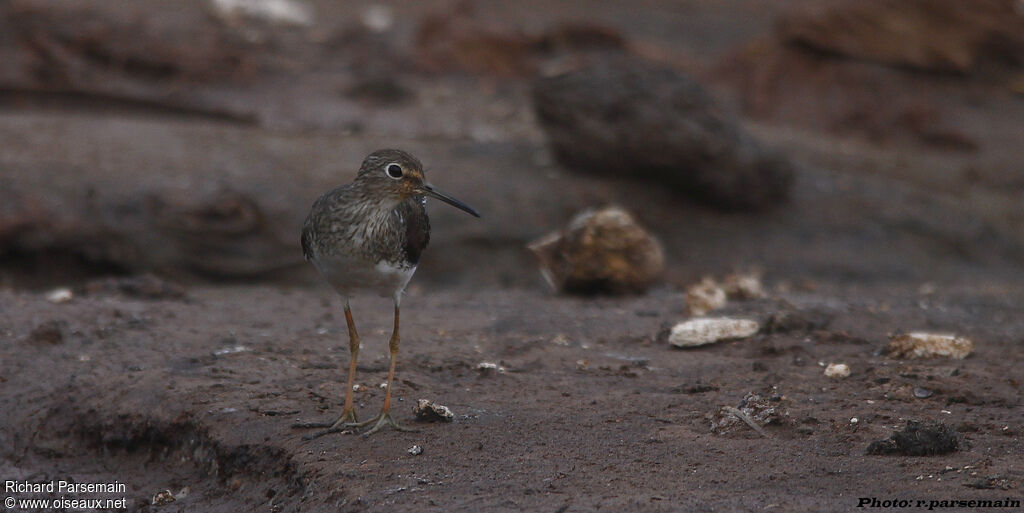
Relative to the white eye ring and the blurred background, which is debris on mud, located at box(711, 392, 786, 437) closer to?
the white eye ring

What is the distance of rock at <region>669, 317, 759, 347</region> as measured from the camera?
6.05m

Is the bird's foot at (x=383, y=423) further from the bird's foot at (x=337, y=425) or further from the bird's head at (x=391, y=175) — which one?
the bird's head at (x=391, y=175)

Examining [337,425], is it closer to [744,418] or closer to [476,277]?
[744,418]

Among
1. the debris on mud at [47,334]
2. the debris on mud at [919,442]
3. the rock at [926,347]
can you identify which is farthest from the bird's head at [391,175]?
the rock at [926,347]

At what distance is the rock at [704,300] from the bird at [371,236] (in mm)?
2263

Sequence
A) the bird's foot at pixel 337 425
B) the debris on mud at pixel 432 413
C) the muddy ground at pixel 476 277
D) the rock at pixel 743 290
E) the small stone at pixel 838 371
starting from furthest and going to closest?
the rock at pixel 743 290 → the small stone at pixel 838 371 → the debris on mud at pixel 432 413 → the bird's foot at pixel 337 425 → the muddy ground at pixel 476 277

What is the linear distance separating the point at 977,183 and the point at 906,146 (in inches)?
40.7

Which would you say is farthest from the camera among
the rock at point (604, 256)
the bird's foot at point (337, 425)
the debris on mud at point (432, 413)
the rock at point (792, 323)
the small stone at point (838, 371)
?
the rock at point (604, 256)

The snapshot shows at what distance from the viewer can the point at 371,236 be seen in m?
4.83

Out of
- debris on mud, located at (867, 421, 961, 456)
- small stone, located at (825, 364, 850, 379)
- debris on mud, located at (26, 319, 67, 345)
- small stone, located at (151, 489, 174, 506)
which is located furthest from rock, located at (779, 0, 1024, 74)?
small stone, located at (151, 489, 174, 506)

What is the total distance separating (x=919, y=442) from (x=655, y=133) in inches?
237

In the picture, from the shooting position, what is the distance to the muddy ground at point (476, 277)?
14.7ft

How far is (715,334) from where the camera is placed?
6078 millimetres

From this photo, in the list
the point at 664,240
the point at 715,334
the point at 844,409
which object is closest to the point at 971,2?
the point at 664,240
